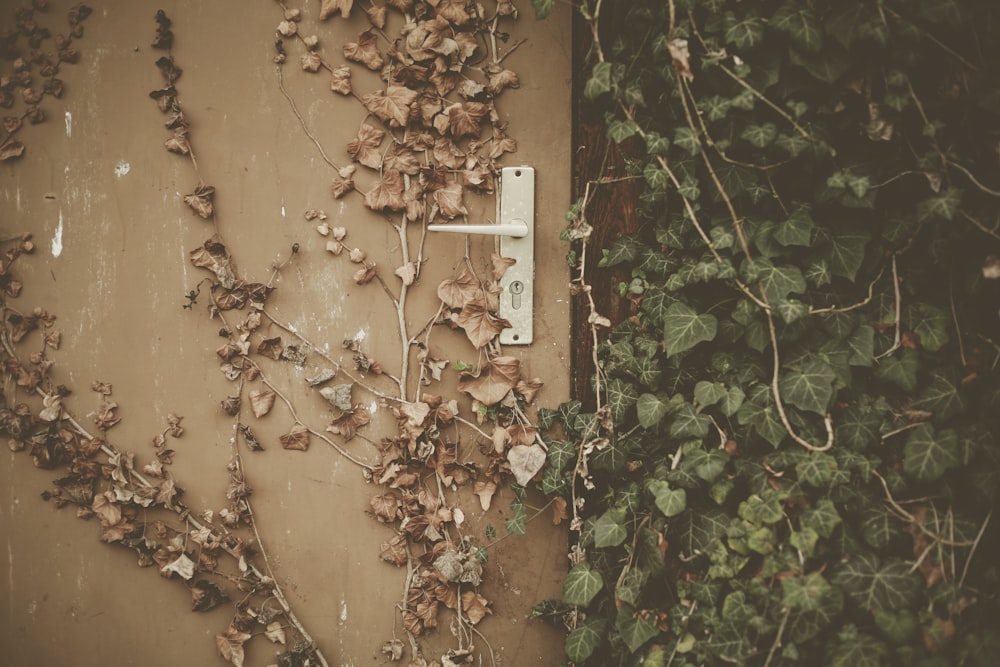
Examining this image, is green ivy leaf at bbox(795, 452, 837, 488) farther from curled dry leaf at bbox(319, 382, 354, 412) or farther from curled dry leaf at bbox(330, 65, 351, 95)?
curled dry leaf at bbox(330, 65, 351, 95)

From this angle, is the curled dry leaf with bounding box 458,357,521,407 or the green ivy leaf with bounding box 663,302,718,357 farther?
the curled dry leaf with bounding box 458,357,521,407

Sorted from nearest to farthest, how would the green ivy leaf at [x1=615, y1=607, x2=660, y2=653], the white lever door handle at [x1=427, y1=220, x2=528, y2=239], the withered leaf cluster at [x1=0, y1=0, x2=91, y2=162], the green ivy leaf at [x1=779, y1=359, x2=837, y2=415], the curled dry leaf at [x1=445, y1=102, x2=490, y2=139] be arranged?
the green ivy leaf at [x1=779, y1=359, x2=837, y2=415] < the green ivy leaf at [x1=615, y1=607, x2=660, y2=653] < the white lever door handle at [x1=427, y1=220, x2=528, y2=239] < the curled dry leaf at [x1=445, y1=102, x2=490, y2=139] < the withered leaf cluster at [x1=0, y1=0, x2=91, y2=162]

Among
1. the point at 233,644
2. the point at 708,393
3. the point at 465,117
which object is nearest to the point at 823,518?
the point at 708,393

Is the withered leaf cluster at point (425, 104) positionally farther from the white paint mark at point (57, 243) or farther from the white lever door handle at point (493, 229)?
the white paint mark at point (57, 243)

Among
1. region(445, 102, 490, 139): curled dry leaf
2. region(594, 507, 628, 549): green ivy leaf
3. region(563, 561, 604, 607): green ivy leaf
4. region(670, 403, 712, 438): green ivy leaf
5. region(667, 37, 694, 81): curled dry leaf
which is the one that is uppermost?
region(667, 37, 694, 81): curled dry leaf

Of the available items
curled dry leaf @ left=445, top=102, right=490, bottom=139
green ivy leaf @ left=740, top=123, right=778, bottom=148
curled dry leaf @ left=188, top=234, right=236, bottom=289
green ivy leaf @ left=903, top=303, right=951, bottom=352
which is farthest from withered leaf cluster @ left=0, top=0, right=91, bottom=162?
green ivy leaf @ left=903, top=303, right=951, bottom=352

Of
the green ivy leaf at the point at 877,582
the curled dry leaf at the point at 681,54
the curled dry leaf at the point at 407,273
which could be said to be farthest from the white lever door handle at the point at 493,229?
the green ivy leaf at the point at 877,582
